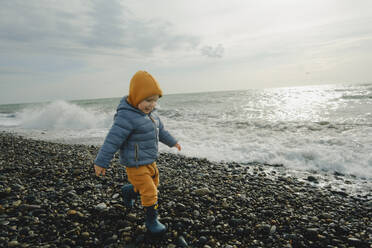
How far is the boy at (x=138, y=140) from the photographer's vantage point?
9.05 feet

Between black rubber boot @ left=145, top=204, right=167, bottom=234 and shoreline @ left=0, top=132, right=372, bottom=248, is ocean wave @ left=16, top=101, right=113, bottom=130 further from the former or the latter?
black rubber boot @ left=145, top=204, right=167, bottom=234

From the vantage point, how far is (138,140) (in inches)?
113

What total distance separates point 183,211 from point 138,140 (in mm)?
1576

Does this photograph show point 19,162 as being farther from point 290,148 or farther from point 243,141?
point 290,148

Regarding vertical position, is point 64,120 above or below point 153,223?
above

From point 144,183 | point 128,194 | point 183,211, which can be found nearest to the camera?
point 144,183

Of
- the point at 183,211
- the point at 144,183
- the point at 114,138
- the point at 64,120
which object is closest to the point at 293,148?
the point at 183,211

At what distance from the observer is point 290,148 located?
820 centimetres

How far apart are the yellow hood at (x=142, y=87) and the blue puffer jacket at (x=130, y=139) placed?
0.17m

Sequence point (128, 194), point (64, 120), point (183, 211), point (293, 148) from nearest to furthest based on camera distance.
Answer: point (128, 194) → point (183, 211) → point (293, 148) → point (64, 120)

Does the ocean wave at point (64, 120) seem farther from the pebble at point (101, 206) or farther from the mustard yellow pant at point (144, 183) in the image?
the mustard yellow pant at point (144, 183)

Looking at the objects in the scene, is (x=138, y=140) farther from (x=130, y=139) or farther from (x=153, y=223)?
(x=153, y=223)

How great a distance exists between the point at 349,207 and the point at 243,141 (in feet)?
18.5

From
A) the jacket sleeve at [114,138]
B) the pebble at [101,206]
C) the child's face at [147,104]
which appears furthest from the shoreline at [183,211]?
the child's face at [147,104]
